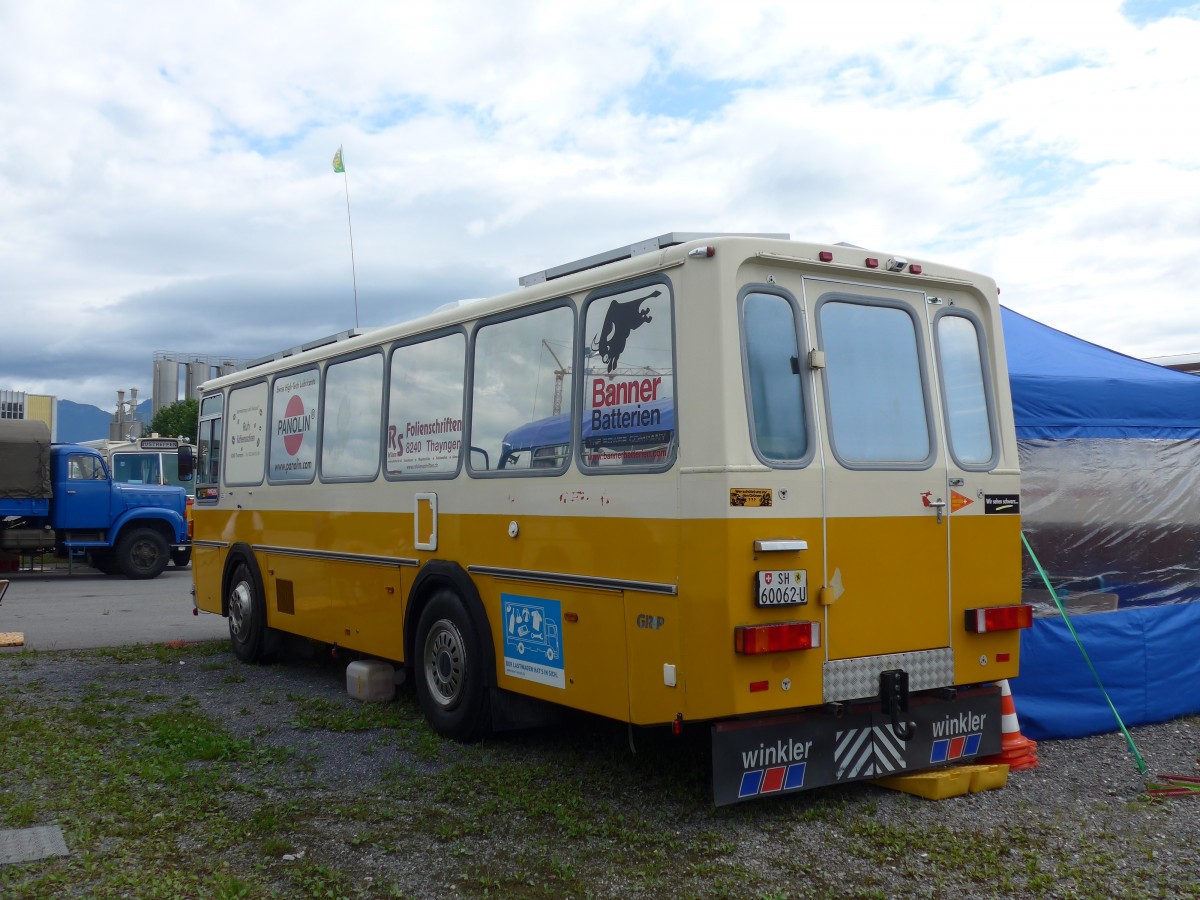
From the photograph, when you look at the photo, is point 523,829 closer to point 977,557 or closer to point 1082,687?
point 977,557

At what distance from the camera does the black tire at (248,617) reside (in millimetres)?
9953

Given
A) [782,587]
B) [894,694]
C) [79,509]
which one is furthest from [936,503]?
[79,509]

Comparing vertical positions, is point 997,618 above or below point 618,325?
below

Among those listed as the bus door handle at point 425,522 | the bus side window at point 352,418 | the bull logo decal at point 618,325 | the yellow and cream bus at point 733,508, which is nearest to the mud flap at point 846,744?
the yellow and cream bus at point 733,508

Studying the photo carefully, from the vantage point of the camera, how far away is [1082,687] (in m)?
7.10

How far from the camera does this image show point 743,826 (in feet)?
17.9

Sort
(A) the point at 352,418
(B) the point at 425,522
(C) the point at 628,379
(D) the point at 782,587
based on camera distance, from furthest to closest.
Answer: (A) the point at 352,418 < (B) the point at 425,522 < (C) the point at 628,379 < (D) the point at 782,587

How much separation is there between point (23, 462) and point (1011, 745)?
17.4m

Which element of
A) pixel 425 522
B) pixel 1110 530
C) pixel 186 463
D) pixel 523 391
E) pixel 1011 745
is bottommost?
pixel 1011 745

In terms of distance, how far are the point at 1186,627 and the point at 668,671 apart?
4273 mm

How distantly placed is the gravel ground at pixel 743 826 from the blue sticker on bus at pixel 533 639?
0.59 meters

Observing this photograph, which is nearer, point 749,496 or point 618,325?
point 749,496

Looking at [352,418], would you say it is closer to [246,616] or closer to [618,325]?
[246,616]

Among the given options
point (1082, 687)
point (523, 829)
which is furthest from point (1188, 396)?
point (523, 829)
